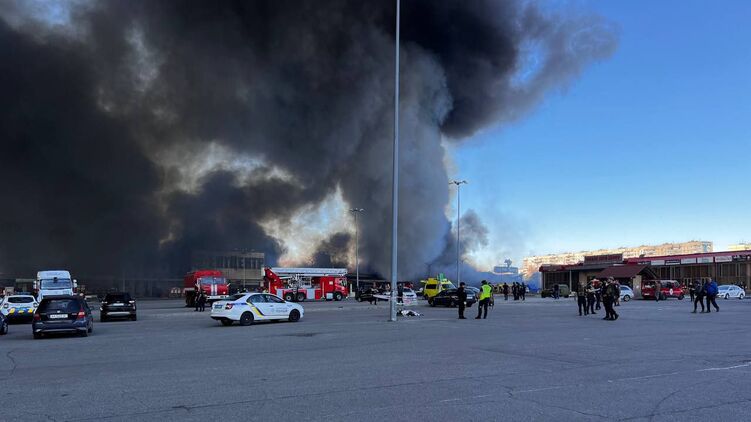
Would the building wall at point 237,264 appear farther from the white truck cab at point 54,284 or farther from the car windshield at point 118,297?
the car windshield at point 118,297

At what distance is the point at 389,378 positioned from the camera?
8500 millimetres

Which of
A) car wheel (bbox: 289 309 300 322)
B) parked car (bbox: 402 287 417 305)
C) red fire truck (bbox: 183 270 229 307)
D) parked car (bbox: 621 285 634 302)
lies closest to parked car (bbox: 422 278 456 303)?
parked car (bbox: 402 287 417 305)

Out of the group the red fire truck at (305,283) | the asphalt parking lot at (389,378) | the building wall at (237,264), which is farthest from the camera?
the building wall at (237,264)

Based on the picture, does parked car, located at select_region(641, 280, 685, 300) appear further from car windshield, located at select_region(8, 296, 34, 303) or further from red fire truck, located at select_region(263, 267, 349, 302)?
car windshield, located at select_region(8, 296, 34, 303)

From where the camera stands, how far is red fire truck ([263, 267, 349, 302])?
47572 mm

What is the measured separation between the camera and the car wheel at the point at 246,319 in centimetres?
Result: 2195

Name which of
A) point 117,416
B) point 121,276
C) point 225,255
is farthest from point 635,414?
point 225,255

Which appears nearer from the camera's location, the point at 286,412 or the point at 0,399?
the point at 286,412

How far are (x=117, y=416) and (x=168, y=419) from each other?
0.62m

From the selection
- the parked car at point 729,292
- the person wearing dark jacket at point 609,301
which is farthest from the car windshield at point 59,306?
the parked car at point 729,292

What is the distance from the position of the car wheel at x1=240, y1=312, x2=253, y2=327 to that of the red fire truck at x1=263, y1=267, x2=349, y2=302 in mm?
24579

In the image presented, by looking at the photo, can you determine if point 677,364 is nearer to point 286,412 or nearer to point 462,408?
point 462,408

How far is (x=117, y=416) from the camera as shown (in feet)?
20.6

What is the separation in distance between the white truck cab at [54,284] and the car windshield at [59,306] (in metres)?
15.3
